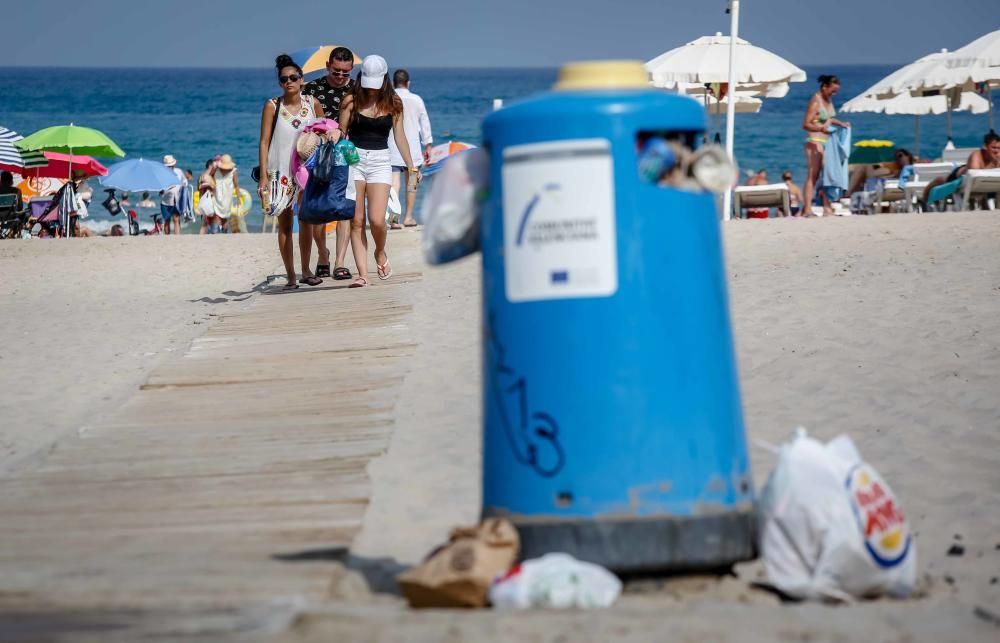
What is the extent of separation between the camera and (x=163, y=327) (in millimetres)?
9961

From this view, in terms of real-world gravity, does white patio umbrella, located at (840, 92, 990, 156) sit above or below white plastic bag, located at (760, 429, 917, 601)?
above

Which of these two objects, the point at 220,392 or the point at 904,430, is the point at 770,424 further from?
the point at 220,392

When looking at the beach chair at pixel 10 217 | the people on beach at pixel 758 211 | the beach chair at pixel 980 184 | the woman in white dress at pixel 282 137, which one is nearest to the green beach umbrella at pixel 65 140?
the beach chair at pixel 10 217

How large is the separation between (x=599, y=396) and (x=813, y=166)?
41.8ft

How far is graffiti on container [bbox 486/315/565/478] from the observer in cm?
339

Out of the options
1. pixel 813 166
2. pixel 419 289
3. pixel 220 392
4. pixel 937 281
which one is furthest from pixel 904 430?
pixel 813 166

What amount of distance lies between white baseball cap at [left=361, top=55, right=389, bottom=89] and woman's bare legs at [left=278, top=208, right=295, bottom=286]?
3.60 ft

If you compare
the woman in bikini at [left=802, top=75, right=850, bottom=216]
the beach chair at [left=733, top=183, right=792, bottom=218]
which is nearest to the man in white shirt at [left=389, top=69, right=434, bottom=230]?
the woman in bikini at [left=802, top=75, right=850, bottom=216]

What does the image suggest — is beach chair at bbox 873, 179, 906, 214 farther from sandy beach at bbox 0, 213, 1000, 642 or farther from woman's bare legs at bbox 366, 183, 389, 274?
woman's bare legs at bbox 366, 183, 389, 274

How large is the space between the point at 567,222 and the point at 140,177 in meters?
20.4

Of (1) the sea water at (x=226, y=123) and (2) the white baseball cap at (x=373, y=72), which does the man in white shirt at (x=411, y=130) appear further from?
(1) the sea water at (x=226, y=123)

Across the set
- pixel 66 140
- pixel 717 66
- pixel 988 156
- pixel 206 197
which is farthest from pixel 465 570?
pixel 66 140

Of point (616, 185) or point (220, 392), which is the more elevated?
point (616, 185)

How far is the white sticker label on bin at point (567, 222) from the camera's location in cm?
335
